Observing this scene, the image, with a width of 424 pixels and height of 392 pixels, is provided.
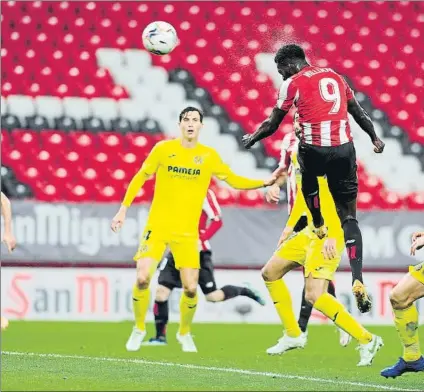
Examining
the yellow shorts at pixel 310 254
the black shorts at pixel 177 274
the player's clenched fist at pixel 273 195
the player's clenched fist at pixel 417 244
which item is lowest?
the black shorts at pixel 177 274

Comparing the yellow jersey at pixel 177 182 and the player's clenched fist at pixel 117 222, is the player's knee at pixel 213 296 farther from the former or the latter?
the player's clenched fist at pixel 117 222

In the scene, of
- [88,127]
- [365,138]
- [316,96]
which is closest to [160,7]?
[88,127]

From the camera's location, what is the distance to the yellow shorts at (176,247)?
8.82 meters

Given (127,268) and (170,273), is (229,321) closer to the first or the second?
(127,268)

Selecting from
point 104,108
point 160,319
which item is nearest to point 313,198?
point 160,319

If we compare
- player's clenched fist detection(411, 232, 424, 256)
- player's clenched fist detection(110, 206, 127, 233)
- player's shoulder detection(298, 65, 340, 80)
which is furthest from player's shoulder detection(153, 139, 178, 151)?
player's clenched fist detection(411, 232, 424, 256)

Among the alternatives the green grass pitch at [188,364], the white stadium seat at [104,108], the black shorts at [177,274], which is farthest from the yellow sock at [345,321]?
the white stadium seat at [104,108]

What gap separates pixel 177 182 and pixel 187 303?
0.97 meters

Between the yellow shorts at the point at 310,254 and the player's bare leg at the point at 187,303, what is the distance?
2.85 ft

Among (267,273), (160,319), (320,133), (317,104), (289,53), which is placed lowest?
(160,319)

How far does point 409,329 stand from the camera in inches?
262

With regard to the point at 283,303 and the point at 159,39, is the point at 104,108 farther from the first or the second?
the point at 283,303

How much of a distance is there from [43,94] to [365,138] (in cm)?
401

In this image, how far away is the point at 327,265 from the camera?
778 cm
